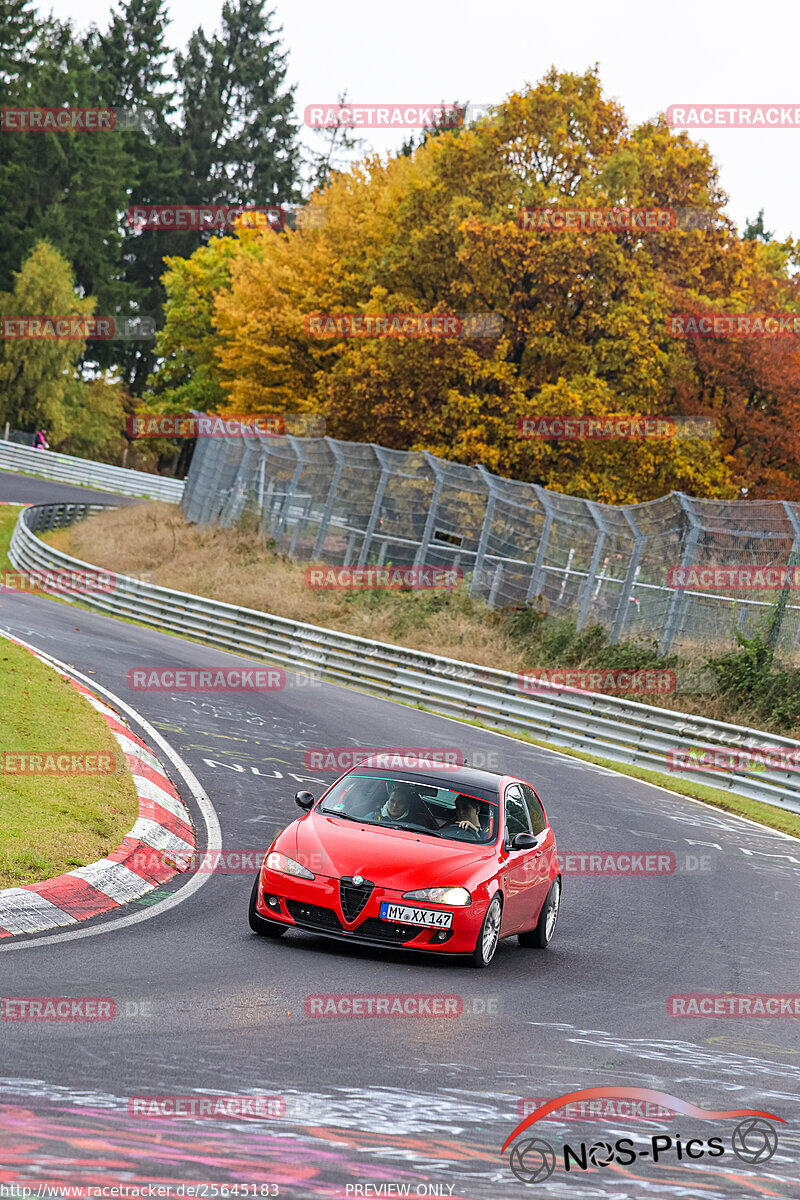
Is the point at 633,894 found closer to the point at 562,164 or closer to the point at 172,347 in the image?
the point at 562,164

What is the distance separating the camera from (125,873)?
10133 mm

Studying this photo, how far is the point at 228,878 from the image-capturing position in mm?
10875

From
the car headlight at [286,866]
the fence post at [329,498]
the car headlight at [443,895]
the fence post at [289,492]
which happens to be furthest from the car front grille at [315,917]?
the fence post at [289,492]

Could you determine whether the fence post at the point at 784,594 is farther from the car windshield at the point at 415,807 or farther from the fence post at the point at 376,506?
the car windshield at the point at 415,807

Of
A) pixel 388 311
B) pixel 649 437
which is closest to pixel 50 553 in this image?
pixel 388 311

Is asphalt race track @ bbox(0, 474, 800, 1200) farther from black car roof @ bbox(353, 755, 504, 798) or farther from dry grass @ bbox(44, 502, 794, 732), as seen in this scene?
dry grass @ bbox(44, 502, 794, 732)

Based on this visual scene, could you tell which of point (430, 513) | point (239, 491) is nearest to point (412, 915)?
point (430, 513)

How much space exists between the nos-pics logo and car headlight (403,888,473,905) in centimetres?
277

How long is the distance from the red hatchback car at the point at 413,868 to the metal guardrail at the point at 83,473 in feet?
159

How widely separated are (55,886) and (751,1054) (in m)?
4.75

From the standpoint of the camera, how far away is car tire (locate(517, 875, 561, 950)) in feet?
33.9

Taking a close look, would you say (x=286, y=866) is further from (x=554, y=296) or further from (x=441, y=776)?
(x=554, y=296)

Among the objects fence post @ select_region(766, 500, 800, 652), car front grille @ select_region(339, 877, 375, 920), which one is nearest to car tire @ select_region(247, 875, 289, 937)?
car front grille @ select_region(339, 877, 375, 920)

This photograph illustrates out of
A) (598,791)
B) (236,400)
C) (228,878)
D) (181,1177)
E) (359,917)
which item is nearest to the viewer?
(181,1177)
